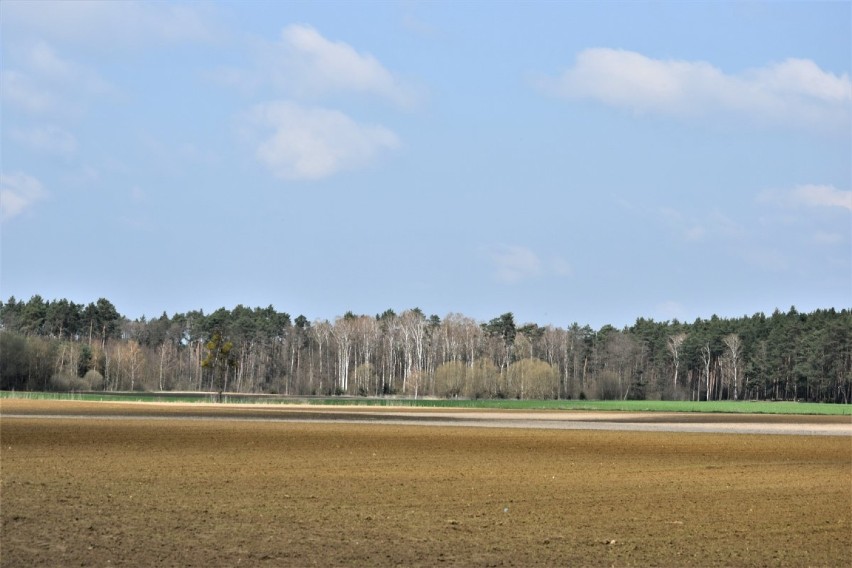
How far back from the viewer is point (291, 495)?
2177 cm

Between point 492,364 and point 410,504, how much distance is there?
139 m

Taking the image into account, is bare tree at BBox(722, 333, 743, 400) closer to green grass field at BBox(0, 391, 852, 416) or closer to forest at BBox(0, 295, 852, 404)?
forest at BBox(0, 295, 852, 404)

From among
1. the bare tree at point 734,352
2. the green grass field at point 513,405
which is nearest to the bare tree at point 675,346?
the bare tree at point 734,352

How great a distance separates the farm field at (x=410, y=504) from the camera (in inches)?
616

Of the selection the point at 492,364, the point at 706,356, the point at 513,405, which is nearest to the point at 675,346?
the point at 706,356

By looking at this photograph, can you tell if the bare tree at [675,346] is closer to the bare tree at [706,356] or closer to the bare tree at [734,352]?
the bare tree at [706,356]

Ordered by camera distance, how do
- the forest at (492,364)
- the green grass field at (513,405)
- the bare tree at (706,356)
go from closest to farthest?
1. the green grass field at (513,405)
2. the forest at (492,364)
3. the bare tree at (706,356)

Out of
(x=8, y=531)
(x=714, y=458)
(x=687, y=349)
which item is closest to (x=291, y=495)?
(x=8, y=531)

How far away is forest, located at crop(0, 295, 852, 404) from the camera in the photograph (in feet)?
486

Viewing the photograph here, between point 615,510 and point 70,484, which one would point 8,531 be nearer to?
point 70,484

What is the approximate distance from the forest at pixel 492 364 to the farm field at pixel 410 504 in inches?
4458

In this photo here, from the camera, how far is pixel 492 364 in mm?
159125

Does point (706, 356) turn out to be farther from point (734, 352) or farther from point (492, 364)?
point (492, 364)

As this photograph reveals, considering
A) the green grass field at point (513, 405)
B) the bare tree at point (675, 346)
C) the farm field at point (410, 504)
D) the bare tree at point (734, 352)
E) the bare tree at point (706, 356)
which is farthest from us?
the bare tree at point (675, 346)
